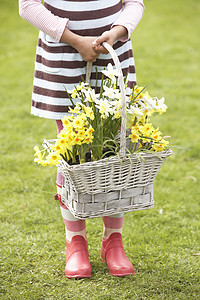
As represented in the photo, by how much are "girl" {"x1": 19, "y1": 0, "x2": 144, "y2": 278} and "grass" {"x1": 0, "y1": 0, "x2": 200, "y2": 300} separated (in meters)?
0.12

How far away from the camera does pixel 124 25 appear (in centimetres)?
202

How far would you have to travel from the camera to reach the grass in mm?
2186

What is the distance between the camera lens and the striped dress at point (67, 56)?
2.03 meters

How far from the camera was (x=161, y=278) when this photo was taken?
2.24m

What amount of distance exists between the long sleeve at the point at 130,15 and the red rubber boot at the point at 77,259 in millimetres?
989

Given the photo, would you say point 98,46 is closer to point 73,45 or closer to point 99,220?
point 73,45

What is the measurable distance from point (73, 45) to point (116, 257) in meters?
1.00

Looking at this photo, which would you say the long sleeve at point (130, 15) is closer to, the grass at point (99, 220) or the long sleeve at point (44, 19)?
the long sleeve at point (44, 19)

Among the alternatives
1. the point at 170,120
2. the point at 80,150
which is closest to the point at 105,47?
the point at 80,150

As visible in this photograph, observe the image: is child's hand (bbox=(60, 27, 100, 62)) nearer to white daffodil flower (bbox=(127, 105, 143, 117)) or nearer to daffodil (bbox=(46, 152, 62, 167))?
white daffodil flower (bbox=(127, 105, 143, 117))

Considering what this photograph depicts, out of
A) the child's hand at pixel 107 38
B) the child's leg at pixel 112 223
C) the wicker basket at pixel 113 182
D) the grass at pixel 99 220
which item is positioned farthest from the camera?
the child's leg at pixel 112 223

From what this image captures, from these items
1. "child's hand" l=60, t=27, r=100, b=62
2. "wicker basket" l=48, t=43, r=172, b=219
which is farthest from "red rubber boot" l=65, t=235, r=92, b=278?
"child's hand" l=60, t=27, r=100, b=62

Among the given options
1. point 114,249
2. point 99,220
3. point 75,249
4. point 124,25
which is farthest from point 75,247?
point 124,25

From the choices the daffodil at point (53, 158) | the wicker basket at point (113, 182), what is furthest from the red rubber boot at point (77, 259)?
the daffodil at point (53, 158)
